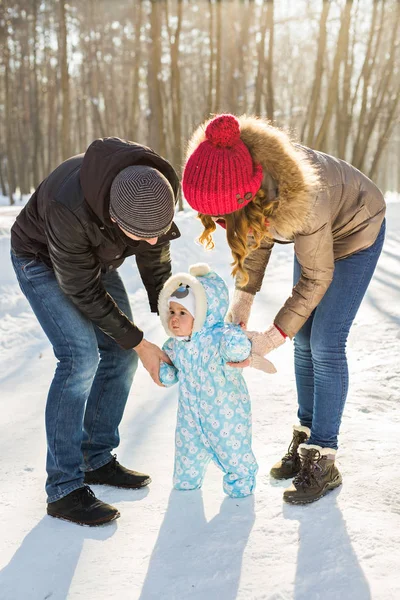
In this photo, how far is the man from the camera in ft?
7.34

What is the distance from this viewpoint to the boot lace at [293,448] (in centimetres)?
297

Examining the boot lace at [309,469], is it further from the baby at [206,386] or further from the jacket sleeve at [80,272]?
the jacket sleeve at [80,272]

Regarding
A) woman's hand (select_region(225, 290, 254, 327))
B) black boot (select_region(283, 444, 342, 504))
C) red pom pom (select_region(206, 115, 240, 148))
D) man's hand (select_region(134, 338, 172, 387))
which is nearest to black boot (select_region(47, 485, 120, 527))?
man's hand (select_region(134, 338, 172, 387))

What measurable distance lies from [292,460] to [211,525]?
0.64m

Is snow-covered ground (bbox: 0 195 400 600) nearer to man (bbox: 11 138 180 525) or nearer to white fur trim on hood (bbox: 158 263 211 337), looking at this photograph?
man (bbox: 11 138 180 525)

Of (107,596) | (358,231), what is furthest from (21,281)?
(358,231)

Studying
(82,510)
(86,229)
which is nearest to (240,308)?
(86,229)

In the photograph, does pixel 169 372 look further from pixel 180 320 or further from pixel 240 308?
pixel 240 308

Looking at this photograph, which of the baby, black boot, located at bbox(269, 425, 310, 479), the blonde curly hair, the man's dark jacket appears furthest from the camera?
black boot, located at bbox(269, 425, 310, 479)

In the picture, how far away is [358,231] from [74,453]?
1627mm

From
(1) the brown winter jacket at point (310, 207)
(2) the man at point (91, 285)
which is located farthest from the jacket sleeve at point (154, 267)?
(1) the brown winter jacket at point (310, 207)

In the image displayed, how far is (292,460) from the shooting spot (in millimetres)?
2957

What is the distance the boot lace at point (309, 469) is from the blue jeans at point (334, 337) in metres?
0.07

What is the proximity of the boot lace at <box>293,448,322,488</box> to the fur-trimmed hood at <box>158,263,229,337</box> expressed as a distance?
0.75 meters
